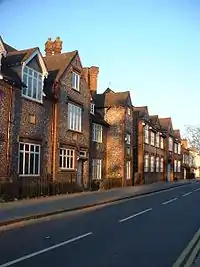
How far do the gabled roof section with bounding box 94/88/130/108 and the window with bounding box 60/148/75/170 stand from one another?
13810 mm

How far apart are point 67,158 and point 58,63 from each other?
23.0ft

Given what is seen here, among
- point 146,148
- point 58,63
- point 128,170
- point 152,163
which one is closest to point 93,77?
point 128,170

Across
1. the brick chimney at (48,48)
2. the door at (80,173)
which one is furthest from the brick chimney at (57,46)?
the door at (80,173)

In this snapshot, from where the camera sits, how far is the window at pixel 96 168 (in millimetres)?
37350

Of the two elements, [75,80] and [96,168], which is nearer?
[75,80]

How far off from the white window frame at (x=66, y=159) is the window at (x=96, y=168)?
6.71 m

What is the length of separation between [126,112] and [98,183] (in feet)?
36.0

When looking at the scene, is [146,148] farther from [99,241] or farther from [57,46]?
[99,241]

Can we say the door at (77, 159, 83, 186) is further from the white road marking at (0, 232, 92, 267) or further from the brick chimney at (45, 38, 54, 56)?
the white road marking at (0, 232, 92, 267)

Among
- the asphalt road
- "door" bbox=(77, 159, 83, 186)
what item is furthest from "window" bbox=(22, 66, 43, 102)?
the asphalt road

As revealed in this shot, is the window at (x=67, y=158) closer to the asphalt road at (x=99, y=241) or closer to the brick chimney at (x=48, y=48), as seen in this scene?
the brick chimney at (x=48, y=48)

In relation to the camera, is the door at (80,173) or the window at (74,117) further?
the door at (80,173)

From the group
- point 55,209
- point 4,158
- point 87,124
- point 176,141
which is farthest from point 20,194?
point 176,141

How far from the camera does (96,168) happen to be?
38156 millimetres
